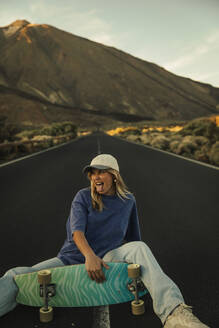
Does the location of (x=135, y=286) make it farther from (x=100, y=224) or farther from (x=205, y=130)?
(x=205, y=130)

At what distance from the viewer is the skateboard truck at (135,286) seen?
Result: 124 inches

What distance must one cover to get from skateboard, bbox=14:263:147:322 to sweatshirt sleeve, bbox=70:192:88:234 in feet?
1.07

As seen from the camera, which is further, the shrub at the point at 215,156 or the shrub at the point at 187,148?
the shrub at the point at 187,148

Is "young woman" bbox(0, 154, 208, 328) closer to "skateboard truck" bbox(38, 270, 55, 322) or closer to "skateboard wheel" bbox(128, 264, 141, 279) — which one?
"skateboard wheel" bbox(128, 264, 141, 279)

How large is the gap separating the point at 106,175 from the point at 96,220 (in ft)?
1.32

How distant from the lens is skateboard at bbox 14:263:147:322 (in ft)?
10.5

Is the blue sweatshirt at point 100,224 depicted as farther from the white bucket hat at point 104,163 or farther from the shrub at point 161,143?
the shrub at point 161,143

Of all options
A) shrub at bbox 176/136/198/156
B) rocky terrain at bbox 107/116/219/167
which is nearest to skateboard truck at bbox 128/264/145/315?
rocky terrain at bbox 107/116/219/167

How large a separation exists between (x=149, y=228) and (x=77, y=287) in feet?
10.7

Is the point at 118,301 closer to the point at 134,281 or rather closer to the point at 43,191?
the point at 134,281

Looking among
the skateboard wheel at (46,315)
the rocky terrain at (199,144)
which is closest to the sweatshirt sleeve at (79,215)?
the skateboard wheel at (46,315)

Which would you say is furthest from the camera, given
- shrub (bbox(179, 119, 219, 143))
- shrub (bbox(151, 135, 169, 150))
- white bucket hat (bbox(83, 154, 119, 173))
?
shrub (bbox(151, 135, 169, 150))

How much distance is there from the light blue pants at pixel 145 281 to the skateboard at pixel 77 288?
8cm

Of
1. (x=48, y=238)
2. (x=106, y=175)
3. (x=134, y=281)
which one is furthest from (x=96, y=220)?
(x=48, y=238)
